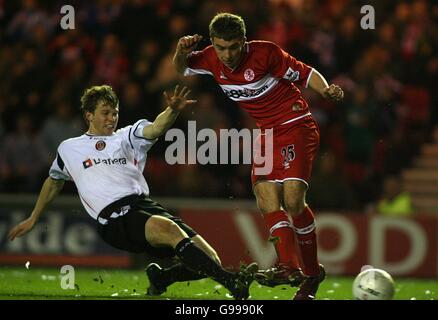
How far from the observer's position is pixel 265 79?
8.20m

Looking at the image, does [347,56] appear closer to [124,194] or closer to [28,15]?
[28,15]

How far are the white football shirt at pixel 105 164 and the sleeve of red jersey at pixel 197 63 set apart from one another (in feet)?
2.04

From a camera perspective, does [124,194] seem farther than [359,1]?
No

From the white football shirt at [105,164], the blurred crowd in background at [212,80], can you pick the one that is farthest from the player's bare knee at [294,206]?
the blurred crowd in background at [212,80]

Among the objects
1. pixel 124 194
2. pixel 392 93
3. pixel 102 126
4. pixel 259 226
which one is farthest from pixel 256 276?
pixel 392 93

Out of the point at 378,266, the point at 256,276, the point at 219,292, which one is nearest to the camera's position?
the point at 256,276

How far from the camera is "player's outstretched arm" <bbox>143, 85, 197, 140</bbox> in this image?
309 inches

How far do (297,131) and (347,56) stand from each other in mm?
4947

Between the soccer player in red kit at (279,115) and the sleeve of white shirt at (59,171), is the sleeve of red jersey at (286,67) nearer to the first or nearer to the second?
the soccer player in red kit at (279,115)

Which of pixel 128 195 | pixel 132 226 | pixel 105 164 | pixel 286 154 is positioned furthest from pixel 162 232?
pixel 286 154

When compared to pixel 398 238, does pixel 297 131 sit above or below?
above

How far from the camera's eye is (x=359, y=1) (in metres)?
13.6

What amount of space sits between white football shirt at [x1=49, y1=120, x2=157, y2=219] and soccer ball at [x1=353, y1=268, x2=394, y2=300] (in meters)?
1.82
